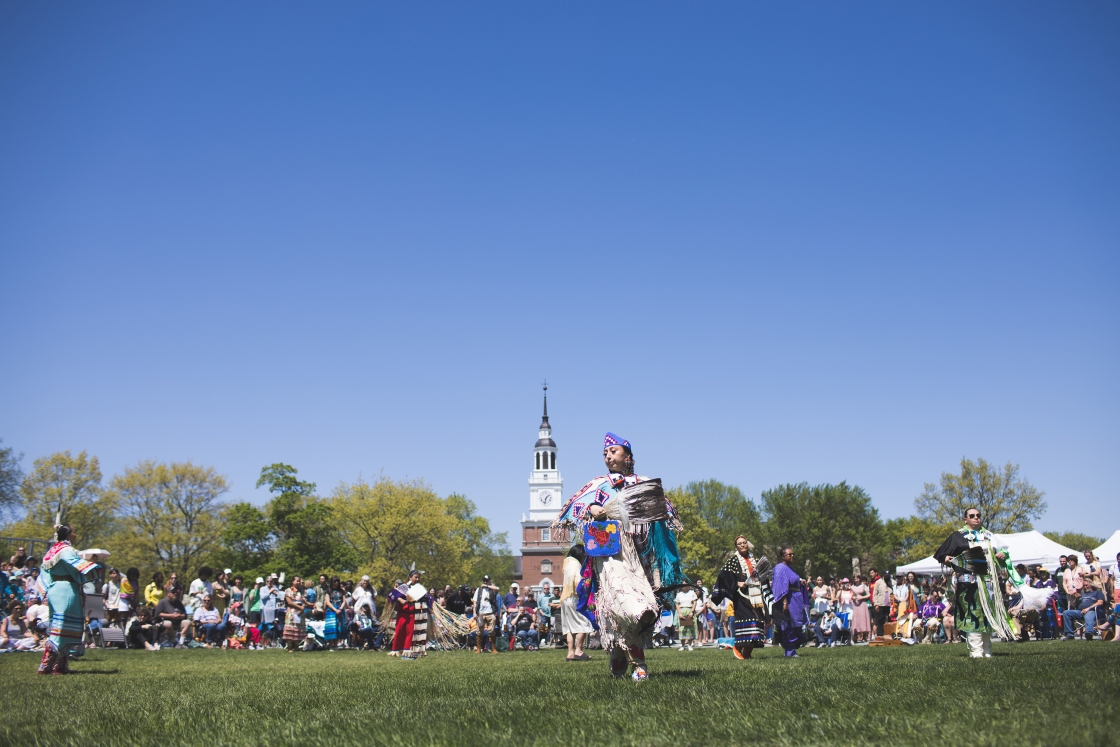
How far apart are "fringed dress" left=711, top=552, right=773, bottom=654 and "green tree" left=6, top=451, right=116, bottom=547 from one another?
48226mm

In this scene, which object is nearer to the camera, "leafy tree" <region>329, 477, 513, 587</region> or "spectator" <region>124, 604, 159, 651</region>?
"spectator" <region>124, 604, 159, 651</region>

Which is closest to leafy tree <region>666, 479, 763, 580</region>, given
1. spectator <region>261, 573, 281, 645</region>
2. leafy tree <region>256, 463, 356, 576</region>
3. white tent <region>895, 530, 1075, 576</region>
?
leafy tree <region>256, 463, 356, 576</region>

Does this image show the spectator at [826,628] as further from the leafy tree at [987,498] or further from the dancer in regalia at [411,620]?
the leafy tree at [987,498]

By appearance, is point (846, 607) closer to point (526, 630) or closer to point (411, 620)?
point (526, 630)

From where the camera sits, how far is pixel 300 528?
55.3 meters

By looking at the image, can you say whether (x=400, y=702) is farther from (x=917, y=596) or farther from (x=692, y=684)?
(x=917, y=596)

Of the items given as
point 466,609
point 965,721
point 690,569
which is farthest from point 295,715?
point 690,569

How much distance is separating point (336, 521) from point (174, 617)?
39755 mm

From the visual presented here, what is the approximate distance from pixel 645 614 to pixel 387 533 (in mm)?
55848

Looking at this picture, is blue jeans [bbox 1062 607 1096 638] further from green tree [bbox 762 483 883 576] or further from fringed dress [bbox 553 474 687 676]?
green tree [bbox 762 483 883 576]

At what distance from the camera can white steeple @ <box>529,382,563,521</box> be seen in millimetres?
128375

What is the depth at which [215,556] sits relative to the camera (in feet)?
174

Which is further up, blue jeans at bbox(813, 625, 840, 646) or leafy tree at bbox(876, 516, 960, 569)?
leafy tree at bbox(876, 516, 960, 569)

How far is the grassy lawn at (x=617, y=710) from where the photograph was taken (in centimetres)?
389
